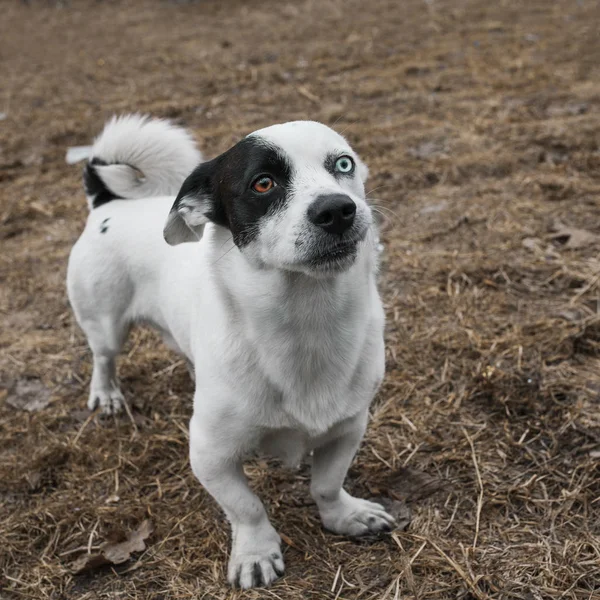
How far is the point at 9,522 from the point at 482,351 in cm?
208

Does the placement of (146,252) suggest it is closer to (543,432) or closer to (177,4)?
(543,432)

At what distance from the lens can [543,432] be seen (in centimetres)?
279

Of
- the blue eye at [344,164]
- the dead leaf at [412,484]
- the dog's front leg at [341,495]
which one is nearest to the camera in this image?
the blue eye at [344,164]

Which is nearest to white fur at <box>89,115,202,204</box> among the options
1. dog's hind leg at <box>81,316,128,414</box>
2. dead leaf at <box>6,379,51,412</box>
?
dog's hind leg at <box>81,316,128,414</box>


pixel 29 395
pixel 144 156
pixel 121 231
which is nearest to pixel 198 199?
pixel 121 231

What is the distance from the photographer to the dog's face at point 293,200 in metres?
1.93

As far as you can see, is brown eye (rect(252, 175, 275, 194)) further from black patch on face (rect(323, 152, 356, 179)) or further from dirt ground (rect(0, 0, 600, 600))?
dirt ground (rect(0, 0, 600, 600))

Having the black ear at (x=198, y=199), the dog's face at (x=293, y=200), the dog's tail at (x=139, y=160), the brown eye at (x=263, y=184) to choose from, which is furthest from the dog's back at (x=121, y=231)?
the brown eye at (x=263, y=184)

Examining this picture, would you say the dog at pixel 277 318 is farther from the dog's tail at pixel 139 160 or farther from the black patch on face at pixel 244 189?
the dog's tail at pixel 139 160

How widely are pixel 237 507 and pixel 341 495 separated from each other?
1.31 feet

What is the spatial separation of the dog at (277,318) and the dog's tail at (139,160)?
0.66 m

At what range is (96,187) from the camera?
129 inches

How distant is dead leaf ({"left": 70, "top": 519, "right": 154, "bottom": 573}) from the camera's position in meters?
2.47

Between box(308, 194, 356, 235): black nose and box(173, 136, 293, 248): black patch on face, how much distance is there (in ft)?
0.47
